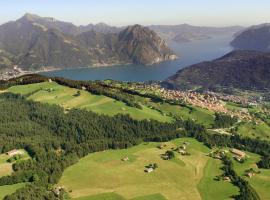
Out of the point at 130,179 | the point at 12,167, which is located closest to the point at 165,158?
the point at 130,179

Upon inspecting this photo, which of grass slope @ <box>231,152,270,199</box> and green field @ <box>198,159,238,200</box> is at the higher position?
green field @ <box>198,159,238,200</box>

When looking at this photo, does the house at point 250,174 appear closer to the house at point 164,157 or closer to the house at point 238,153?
the house at point 238,153

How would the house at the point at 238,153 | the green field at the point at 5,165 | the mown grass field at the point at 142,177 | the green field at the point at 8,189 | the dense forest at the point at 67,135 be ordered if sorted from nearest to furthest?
the green field at the point at 8,189
the mown grass field at the point at 142,177
the green field at the point at 5,165
the dense forest at the point at 67,135
the house at the point at 238,153

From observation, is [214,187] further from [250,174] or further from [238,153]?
[238,153]

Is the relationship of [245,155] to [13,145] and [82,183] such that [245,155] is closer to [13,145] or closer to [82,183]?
[82,183]

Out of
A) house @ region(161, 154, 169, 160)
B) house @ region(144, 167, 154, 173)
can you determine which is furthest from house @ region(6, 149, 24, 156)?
house @ region(161, 154, 169, 160)

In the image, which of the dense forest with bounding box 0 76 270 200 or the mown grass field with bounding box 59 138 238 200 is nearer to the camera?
the mown grass field with bounding box 59 138 238 200

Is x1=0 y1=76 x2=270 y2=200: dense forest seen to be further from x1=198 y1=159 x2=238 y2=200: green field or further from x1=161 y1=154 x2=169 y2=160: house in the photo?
x1=161 y1=154 x2=169 y2=160: house

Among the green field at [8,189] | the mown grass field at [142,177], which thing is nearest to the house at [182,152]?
the mown grass field at [142,177]
